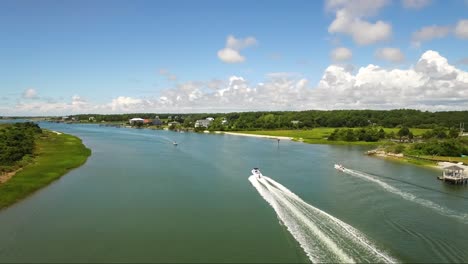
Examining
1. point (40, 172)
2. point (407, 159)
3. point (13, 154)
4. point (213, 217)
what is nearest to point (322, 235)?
point (213, 217)

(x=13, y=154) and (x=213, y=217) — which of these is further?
(x=13, y=154)

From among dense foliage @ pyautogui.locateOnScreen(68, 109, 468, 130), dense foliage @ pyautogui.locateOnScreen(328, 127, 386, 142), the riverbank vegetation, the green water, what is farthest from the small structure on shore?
dense foliage @ pyautogui.locateOnScreen(68, 109, 468, 130)

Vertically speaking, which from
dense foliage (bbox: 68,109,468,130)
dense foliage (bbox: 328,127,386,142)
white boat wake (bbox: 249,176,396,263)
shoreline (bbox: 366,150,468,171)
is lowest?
white boat wake (bbox: 249,176,396,263)

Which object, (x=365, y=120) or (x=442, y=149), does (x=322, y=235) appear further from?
(x=365, y=120)

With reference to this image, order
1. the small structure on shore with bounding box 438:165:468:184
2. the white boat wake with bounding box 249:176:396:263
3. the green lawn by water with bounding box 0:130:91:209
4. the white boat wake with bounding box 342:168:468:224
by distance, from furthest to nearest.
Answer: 1. the small structure on shore with bounding box 438:165:468:184
2. the green lawn by water with bounding box 0:130:91:209
3. the white boat wake with bounding box 342:168:468:224
4. the white boat wake with bounding box 249:176:396:263

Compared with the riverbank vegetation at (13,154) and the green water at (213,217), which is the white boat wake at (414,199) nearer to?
the green water at (213,217)

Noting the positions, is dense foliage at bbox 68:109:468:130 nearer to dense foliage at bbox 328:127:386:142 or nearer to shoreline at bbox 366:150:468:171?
dense foliage at bbox 328:127:386:142
